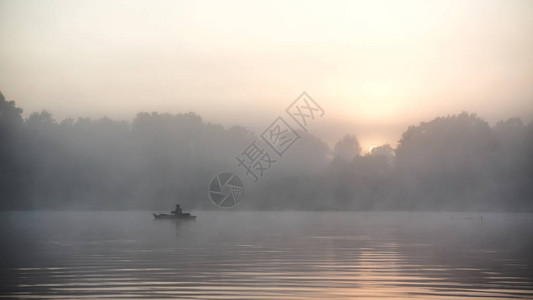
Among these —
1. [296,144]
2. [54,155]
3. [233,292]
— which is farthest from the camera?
[296,144]

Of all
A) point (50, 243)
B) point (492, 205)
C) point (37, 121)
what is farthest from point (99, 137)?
point (50, 243)

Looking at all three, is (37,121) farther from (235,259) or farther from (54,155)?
(235,259)

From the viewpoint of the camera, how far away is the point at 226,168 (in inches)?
6068

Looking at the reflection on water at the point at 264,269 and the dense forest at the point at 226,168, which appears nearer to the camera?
the reflection on water at the point at 264,269

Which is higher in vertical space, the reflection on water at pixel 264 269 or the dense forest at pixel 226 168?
the dense forest at pixel 226 168

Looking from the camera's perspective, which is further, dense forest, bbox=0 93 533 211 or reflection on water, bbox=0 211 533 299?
dense forest, bbox=0 93 533 211

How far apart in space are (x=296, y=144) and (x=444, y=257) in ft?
432

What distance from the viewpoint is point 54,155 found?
14225 cm

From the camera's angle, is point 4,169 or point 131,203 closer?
point 4,169

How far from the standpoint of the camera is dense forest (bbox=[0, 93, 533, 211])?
13962 centimetres

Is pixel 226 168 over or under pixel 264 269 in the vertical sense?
over

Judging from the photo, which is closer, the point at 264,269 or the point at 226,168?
the point at 264,269

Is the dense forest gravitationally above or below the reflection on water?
above

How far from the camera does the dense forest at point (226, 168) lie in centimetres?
13962
